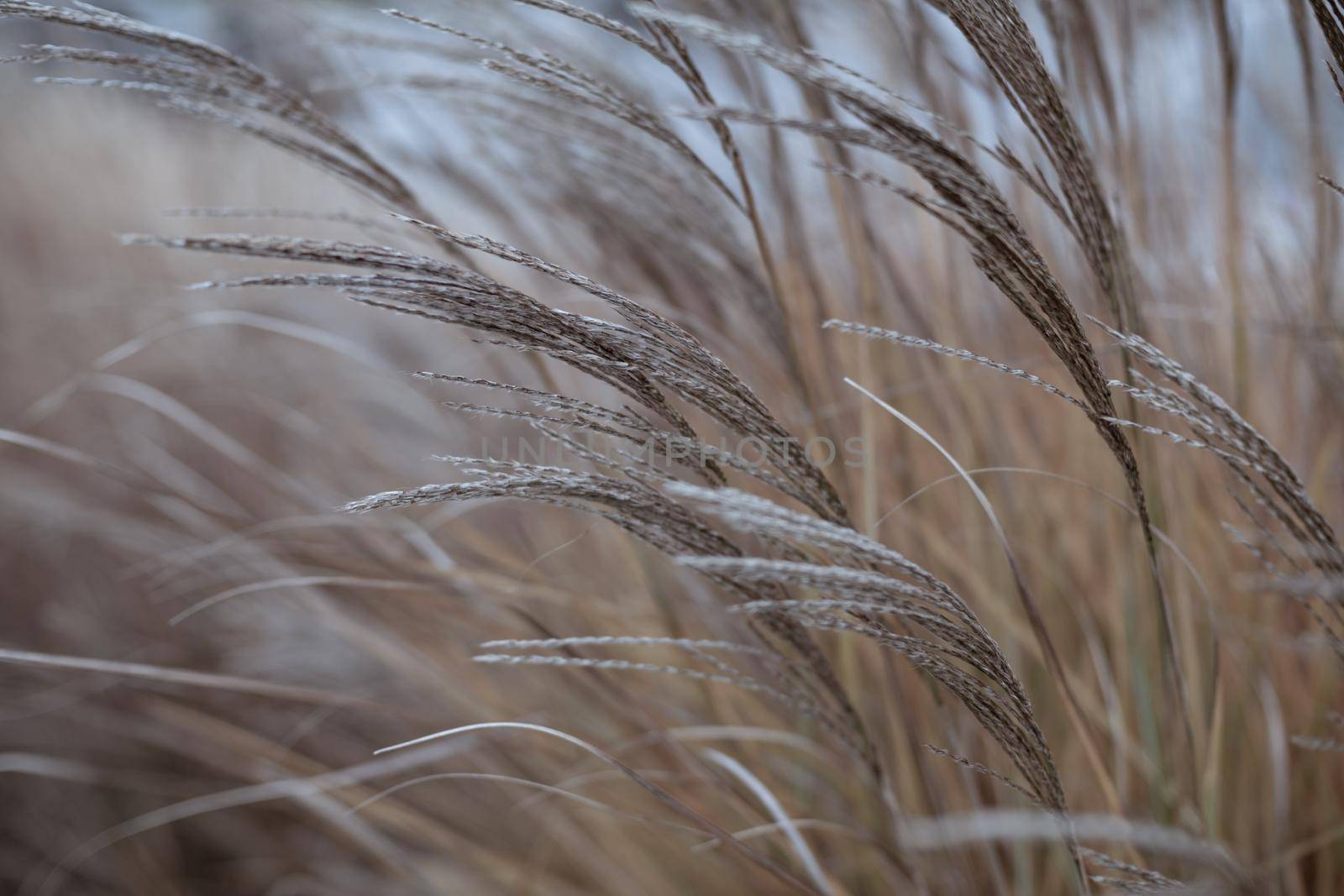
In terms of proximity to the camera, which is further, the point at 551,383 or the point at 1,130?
the point at 1,130

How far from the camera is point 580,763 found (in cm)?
111

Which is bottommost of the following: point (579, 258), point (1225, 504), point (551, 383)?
point (1225, 504)

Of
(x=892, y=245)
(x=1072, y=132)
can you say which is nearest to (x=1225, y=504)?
(x=892, y=245)

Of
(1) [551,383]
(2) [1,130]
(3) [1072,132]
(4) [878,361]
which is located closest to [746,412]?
(3) [1072,132]

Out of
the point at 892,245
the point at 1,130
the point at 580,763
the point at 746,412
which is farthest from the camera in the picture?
the point at 1,130

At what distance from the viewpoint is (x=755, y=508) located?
A: 40 cm

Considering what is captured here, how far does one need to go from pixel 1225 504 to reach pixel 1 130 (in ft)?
15.4

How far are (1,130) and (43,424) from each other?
2378mm

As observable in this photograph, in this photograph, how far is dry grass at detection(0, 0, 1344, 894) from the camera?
50 centimetres

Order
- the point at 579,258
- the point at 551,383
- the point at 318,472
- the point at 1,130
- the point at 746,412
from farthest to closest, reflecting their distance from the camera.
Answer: the point at 1,130 → the point at 318,472 → the point at 579,258 → the point at 551,383 → the point at 746,412

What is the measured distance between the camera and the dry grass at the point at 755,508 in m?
0.50

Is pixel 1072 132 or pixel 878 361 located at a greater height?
pixel 1072 132

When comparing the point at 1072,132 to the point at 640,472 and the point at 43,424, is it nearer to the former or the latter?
the point at 640,472

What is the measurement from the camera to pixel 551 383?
890 millimetres
